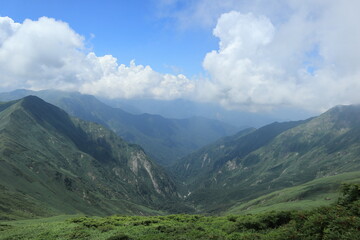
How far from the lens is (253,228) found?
53719 millimetres

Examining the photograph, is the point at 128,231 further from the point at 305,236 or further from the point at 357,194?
the point at 357,194

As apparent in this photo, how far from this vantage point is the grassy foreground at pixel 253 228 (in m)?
36.6

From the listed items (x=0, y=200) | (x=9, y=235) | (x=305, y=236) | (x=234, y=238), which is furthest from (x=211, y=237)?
(x=0, y=200)

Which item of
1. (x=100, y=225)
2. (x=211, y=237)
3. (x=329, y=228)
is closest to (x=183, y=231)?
(x=211, y=237)

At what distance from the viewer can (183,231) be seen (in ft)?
170

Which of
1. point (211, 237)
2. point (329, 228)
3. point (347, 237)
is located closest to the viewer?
point (347, 237)

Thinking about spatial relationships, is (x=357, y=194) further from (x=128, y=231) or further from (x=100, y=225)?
(x=100, y=225)

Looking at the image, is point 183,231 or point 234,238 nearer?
point 234,238

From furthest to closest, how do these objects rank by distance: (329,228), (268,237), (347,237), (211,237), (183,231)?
(183,231) < (211,237) < (268,237) < (329,228) < (347,237)

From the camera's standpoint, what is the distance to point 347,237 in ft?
105

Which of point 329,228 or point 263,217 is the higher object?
point 329,228

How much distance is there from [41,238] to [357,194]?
58597 millimetres

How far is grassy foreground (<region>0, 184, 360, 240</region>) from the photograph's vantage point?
3656 cm

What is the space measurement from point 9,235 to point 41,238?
9.10 m
